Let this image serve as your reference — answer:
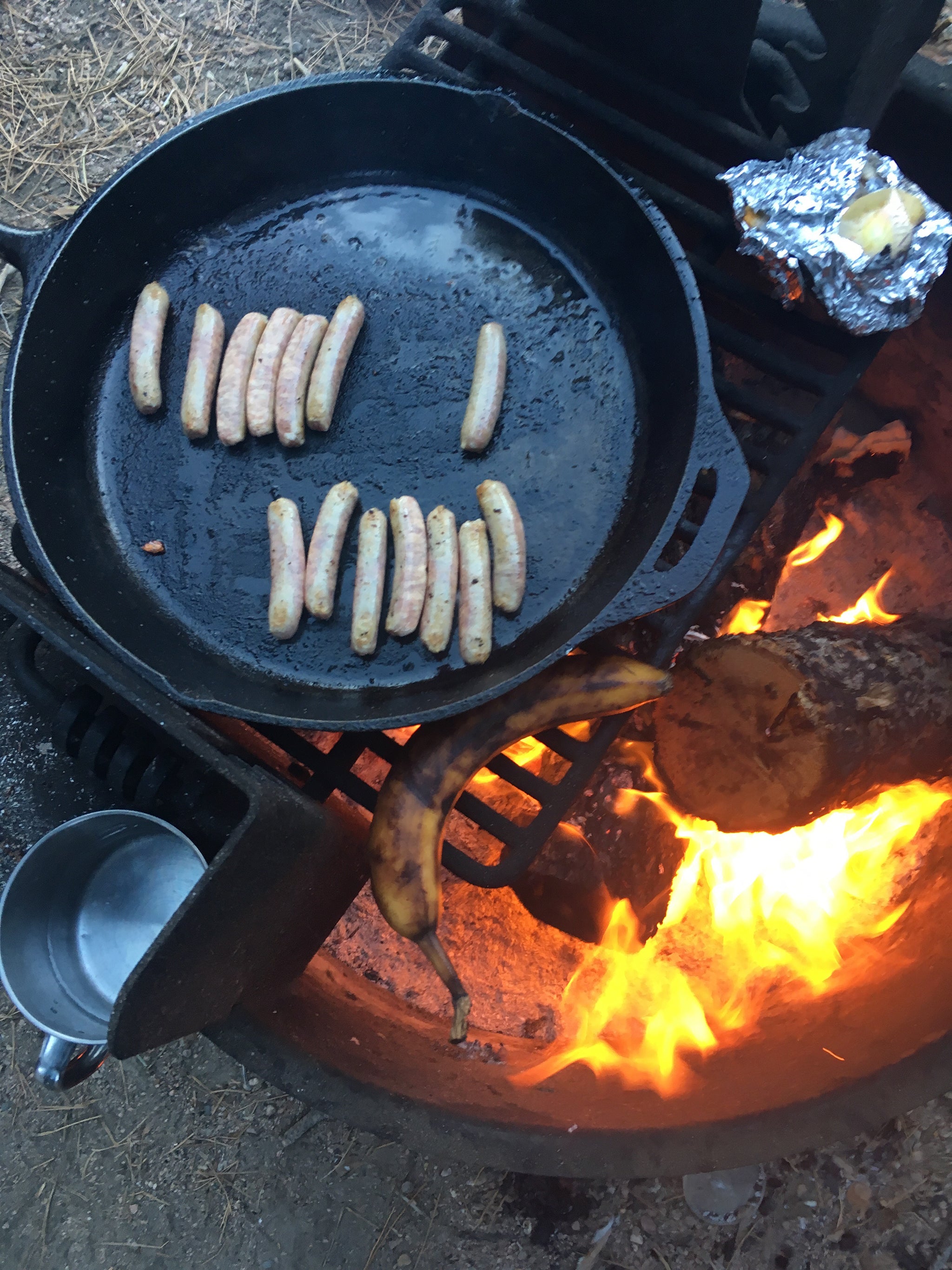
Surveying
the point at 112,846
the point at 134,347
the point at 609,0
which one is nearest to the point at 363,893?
the point at 112,846

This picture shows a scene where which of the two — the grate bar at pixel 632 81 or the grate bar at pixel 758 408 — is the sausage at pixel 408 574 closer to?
the grate bar at pixel 758 408

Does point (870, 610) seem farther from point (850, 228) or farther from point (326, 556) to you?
point (326, 556)

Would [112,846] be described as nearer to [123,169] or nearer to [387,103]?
[123,169]

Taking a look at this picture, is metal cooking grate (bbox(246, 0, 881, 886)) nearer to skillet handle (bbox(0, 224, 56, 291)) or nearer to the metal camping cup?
the metal camping cup

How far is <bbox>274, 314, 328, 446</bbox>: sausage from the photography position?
259 cm

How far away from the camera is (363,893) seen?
327 cm

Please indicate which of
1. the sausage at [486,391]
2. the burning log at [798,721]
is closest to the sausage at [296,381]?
the sausage at [486,391]

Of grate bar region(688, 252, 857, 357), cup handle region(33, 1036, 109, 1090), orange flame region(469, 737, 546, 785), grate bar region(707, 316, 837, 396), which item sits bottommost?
cup handle region(33, 1036, 109, 1090)

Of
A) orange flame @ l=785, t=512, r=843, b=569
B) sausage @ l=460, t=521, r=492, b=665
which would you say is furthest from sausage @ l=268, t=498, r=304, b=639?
orange flame @ l=785, t=512, r=843, b=569

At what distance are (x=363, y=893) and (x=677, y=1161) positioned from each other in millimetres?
1560

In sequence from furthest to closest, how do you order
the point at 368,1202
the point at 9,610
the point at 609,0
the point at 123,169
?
the point at 368,1202 < the point at 123,169 < the point at 609,0 < the point at 9,610

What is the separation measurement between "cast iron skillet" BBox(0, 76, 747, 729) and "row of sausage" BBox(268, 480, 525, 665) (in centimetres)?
11

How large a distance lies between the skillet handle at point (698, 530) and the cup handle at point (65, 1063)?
191 cm

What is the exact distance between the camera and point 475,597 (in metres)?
A: 2.44
